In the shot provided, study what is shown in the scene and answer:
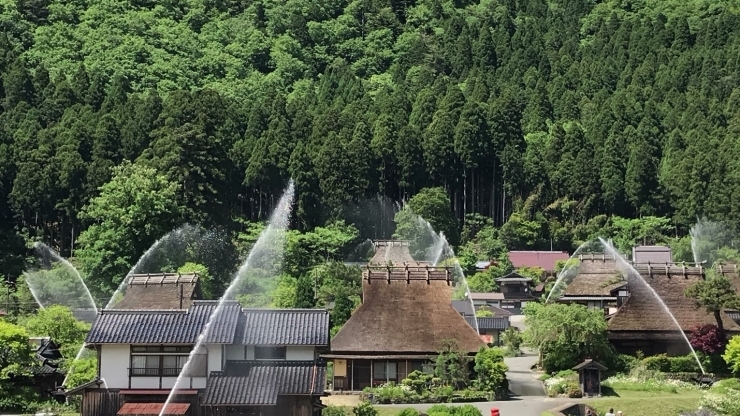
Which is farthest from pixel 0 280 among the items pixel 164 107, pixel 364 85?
pixel 364 85

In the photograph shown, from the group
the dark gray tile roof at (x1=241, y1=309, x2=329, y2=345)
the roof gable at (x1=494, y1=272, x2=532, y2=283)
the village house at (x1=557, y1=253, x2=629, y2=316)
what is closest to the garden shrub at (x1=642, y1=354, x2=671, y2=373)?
the village house at (x1=557, y1=253, x2=629, y2=316)

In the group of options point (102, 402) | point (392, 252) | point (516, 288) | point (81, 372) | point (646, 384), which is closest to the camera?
point (102, 402)

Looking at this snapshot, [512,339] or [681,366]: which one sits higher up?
[512,339]

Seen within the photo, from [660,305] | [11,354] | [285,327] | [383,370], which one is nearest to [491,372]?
[383,370]

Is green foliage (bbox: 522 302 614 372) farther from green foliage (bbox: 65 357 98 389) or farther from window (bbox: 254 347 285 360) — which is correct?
green foliage (bbox: 65 357 98 389)

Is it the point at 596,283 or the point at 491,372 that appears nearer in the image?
the point at 491,372

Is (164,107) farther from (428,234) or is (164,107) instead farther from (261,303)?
(261,303)

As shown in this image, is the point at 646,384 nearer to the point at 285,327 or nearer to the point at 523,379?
the point at 523,379

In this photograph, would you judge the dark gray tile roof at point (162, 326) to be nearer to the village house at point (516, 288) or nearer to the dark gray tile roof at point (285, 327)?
the dark gray tile roof at point (285, 327)
